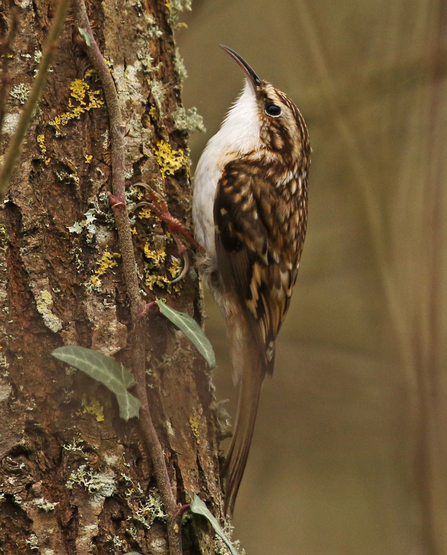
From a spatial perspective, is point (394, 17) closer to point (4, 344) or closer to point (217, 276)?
point (217, 276)

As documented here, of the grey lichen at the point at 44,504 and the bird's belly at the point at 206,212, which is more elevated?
the bird's belly at the point at 206,212

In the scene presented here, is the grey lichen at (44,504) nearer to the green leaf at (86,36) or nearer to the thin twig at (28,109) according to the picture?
the thin twig at (28,109)

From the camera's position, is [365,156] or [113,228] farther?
[365,156]

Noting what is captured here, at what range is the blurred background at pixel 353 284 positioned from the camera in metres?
2.87

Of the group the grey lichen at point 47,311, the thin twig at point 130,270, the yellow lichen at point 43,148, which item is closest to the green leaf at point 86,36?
the thin twig at point 130,270

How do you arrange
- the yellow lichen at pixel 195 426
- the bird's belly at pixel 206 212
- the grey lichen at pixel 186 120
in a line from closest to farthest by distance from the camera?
the yellow lichen at pixel 195 426 → the grey lichen at pixel 186 120 → the bird's belly at pixel 206 212

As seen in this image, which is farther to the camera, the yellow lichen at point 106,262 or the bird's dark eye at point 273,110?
the bird's dark eye at point 273,110

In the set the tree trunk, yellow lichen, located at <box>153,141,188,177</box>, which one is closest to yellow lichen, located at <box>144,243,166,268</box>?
the tree trunk

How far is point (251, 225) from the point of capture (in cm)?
214

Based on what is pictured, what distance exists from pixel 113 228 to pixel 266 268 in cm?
79

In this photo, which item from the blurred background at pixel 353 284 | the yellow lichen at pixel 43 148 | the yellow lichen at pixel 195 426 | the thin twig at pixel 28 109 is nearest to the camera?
the thin twig at pixel 28 109

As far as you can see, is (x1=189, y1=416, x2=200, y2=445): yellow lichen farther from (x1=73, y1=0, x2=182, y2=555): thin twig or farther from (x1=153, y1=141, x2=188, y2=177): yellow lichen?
(x1=153, y1=141, x2=188, y2=177): yellow lichen

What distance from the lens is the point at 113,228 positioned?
1.54 metres

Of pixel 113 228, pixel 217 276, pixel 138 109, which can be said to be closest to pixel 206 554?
pixel 113 228
